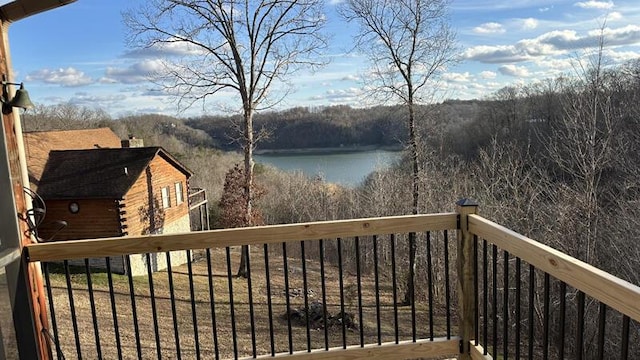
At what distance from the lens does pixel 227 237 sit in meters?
2.26

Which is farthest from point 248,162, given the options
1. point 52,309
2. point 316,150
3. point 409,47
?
point 316,150

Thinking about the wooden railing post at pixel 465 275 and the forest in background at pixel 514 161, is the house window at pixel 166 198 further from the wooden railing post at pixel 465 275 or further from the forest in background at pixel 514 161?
the wooden railing post at pixel 465 275

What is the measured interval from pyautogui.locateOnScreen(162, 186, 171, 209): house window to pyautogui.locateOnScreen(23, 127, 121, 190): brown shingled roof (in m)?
3.93

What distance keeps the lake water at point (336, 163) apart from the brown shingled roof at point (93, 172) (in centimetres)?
927

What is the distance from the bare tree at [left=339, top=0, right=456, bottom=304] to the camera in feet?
39.8

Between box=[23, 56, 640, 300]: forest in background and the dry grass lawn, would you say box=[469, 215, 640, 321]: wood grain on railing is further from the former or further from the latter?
box=[23, 56, 640, 300]: forest in background

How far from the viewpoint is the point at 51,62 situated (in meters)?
22.8

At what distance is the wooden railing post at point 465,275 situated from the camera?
2426 millimetres

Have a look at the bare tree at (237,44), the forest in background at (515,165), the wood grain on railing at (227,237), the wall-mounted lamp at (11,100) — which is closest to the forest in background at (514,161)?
the forest in background at (515,165)

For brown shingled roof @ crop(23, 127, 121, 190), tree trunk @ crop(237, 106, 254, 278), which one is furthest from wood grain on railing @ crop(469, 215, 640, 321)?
brown shingled roof @ crop(23, 127, 121, 190)

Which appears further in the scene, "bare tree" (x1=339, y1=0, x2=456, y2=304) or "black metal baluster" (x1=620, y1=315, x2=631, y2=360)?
"bare tree" (x1=339, y1=0, x2=456, y2=304)

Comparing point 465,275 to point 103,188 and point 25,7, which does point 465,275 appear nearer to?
point 25,7

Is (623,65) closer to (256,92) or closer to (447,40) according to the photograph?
(447,40)

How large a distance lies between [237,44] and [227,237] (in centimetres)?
1296
